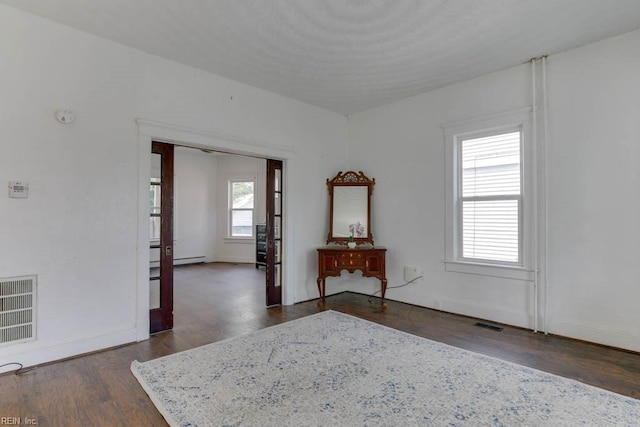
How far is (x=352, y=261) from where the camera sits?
4.70 metres

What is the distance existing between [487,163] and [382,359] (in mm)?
2720

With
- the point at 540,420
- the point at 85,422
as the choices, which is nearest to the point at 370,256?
the point at 540,420

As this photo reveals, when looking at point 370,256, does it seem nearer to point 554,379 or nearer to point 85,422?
point 554,379

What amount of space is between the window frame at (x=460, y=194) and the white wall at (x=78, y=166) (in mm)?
3171

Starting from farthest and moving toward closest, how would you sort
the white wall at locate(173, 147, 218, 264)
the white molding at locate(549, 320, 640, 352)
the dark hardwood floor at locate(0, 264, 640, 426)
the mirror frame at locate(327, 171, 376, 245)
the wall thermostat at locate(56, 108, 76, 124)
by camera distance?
the white wall at locate(173, 147, 218, 264) < the mirror frame at locate(327, 171, 376, 245) < the white molding at locate(549, 320, 640, 352) < the wall thermostat at locate(56, 108, 76, 124) < the dark hardwood floor at locate(0, 264, 640, 426)

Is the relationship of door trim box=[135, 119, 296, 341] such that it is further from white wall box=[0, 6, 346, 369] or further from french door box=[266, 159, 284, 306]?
french door box=[266, 159, 284, 306]

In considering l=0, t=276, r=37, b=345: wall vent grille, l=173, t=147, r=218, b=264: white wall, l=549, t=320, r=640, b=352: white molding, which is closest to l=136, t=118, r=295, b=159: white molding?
l=0, t=276, r=37, b=345: wall vent grille

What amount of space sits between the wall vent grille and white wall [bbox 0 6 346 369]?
6 centimetres

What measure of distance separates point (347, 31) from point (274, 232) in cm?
271

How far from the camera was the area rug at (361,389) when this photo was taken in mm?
2051

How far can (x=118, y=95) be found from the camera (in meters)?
3.23

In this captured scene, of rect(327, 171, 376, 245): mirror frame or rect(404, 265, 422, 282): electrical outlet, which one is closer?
rect(404, 265, 422, 282): electrical outlet

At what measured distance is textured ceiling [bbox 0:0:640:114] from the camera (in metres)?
2.68

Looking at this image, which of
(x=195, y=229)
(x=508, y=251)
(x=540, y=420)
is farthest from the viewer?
(x=195, y=229)
